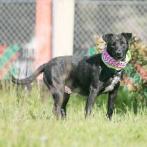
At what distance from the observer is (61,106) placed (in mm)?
9211

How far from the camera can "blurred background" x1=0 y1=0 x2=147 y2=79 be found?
421 inches

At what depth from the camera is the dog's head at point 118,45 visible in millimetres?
8578

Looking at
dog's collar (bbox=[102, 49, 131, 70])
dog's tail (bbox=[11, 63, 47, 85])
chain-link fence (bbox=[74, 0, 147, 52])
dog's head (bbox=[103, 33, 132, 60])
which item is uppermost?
chain-link fence (bbox=[74, 0, 147, 52])

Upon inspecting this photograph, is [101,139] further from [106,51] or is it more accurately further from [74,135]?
[106,51]

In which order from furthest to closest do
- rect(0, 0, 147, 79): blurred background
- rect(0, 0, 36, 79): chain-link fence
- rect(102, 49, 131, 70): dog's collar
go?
rect(0, 0, 36, 79): chain-link fence < rect(0, 0, 147, 79): blurred background < rect(102, 49, 131, 70): dog's collar

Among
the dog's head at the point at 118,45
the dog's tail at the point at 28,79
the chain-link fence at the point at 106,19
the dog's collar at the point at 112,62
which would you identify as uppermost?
the chain-link fence at the point at 106,19

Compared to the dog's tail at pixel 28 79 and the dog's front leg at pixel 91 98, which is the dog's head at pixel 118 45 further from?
the dog's tail at pixel 28 79

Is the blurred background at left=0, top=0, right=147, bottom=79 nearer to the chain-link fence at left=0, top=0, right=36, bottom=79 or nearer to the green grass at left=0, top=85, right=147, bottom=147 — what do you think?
the chain-link fence at left=0, top=0, right=36, bottom=79

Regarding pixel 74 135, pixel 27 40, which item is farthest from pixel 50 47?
pixel 74 135

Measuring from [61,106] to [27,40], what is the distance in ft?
9.71

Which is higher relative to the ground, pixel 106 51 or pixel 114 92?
pixel 106 51

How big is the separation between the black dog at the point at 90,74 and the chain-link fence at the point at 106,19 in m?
2.56

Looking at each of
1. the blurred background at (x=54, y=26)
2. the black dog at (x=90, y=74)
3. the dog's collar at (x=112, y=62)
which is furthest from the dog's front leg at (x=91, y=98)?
the blurred background at (x=54, y=26)

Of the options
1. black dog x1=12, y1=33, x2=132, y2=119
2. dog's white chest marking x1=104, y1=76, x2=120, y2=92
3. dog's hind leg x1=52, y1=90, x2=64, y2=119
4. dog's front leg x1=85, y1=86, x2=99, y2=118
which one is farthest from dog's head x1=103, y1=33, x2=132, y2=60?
dog's hind leg x1=52, y1=90, x2=64, y2=119
